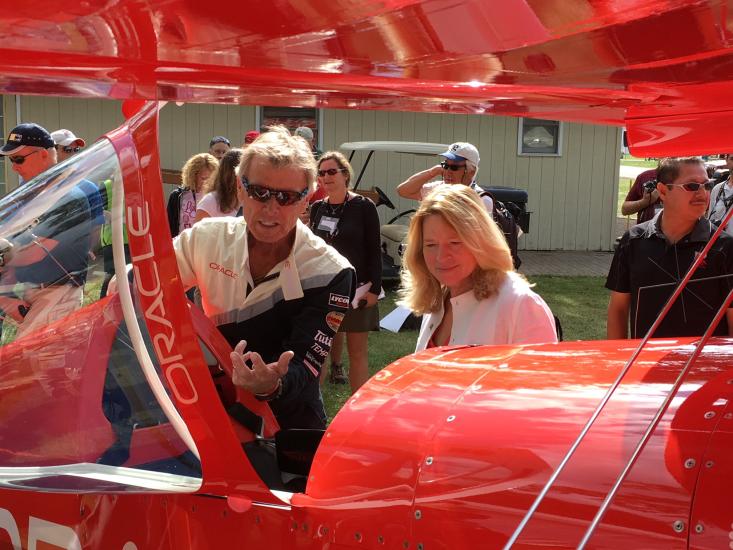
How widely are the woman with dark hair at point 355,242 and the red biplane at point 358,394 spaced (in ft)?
11.6

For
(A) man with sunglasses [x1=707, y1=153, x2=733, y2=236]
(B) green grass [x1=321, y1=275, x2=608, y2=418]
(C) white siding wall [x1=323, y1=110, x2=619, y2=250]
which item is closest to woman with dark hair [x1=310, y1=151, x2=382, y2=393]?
(B) green grass [x1=321, y1=275, x2=608, y2=418]

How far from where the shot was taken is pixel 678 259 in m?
3.98

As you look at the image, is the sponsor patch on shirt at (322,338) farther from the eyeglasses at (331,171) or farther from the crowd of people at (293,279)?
the eyeglasses at (331,171)

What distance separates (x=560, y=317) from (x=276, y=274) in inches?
283

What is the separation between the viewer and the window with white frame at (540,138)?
14328 millimetres

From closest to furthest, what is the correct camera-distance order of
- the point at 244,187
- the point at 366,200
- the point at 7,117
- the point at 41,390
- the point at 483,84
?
the point at 41,390, the point at 483,84, the point at 244,187, the point at 366,200, the point at 7,117

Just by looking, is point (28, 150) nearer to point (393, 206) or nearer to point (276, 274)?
point (276, 274)

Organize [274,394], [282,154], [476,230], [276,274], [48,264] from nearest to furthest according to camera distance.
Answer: [48,264] → [274,394] → [282,154] → [276,274] → [476,230]

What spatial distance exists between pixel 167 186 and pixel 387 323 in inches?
418

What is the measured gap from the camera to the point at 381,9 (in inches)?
59.2

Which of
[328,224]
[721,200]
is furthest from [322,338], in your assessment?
[721,200]

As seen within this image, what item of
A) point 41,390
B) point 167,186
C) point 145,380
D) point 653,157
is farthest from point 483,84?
point 167,186

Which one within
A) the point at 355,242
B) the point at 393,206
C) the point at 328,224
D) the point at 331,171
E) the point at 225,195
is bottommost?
the point at 393,206

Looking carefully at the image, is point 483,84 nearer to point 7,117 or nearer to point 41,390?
point 41,390
